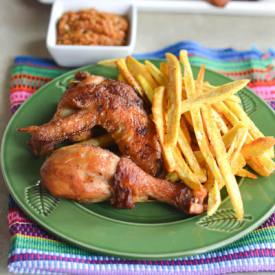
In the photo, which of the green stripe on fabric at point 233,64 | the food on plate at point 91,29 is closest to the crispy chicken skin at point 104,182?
the food on plate at point 91,29

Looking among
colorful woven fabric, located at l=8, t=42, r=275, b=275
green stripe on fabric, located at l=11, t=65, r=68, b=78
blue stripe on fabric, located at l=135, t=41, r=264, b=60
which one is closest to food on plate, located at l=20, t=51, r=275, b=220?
colorful woven fabric, located at l=8, t=42, r=275, b=275

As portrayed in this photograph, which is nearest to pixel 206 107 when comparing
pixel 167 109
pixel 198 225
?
pixel 167 109

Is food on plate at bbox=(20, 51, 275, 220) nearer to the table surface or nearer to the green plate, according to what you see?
the green plate

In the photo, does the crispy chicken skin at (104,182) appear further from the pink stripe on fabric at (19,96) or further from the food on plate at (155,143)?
the pink stripe on fabric at (19,96)

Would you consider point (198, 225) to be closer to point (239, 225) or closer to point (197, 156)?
point (239, 225)

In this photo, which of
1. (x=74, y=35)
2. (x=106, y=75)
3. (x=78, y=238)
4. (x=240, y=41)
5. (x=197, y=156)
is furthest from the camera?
(x=240, y=41)

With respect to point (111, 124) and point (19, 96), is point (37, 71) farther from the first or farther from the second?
point (111, 124)

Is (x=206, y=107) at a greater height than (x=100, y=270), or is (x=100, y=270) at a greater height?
(x=206, y=107)
